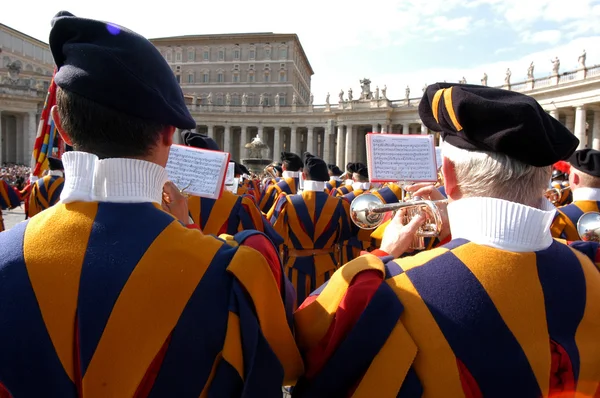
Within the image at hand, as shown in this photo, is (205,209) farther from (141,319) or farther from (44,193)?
(44,193)

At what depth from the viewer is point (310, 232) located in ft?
23.1

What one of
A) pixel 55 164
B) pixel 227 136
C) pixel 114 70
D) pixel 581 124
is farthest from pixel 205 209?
pixel 227 136

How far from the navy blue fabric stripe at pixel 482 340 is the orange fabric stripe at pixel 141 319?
89 cm

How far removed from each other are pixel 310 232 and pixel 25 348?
5566 mm

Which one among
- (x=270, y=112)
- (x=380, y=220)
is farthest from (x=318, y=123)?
(x=380, y=220)

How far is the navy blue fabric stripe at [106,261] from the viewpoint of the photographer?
1583 mm

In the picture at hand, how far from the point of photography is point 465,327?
164 centimetres

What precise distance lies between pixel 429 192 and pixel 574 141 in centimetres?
167

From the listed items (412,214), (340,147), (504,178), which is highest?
(340,147)

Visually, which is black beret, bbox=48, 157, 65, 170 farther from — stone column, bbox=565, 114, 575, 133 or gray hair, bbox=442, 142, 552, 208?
stone column, bbox=565, 114, 575, 133

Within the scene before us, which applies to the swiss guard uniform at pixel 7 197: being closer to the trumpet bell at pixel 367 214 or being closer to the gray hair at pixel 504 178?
the trumpet bell at pixel 367 214

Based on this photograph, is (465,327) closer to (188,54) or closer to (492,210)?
(492,210)

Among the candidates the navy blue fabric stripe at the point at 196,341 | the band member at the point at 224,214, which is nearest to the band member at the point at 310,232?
the band member at the point at 224,214

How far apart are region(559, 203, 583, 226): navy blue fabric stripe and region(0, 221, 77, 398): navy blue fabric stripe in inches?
208
